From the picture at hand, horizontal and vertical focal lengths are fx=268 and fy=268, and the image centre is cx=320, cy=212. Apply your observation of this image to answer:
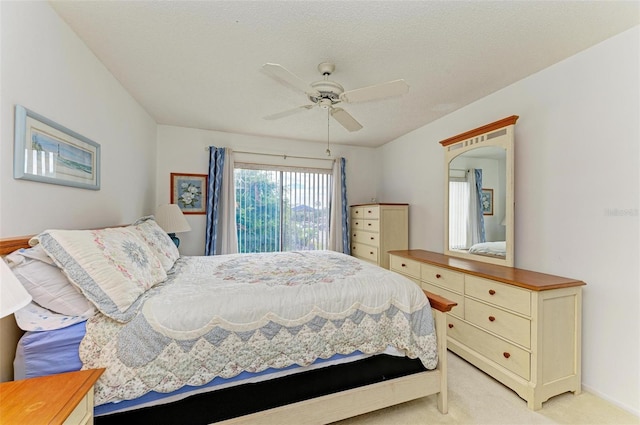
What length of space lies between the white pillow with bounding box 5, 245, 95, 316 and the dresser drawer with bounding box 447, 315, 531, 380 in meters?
2.59

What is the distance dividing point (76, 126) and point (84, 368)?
1.56 meters

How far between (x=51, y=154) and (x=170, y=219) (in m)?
1.67

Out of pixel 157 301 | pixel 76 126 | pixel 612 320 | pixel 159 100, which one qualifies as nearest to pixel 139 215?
pixel 159 100

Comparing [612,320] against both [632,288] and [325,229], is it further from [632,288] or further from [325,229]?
[325,229]

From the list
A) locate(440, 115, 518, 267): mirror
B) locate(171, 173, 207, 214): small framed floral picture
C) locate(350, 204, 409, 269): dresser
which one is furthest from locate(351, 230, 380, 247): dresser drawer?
locate(171, 173, 207, 214): small framed floral picture

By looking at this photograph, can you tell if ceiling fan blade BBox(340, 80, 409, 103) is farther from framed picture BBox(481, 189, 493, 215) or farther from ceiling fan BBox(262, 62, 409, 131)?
framed picture BBox(481, 189, 493, 215)

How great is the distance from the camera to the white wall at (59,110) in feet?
4.25

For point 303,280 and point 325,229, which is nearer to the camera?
point 303,280

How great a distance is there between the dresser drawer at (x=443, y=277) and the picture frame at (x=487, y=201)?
0.73 m

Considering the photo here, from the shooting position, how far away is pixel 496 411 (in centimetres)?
175

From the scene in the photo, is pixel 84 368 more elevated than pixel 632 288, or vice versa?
pixel 632 288

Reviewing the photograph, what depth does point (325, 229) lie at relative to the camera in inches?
181

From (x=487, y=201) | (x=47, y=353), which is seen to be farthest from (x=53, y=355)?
(x=487, y=201)

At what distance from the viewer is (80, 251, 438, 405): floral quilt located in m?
1.23
